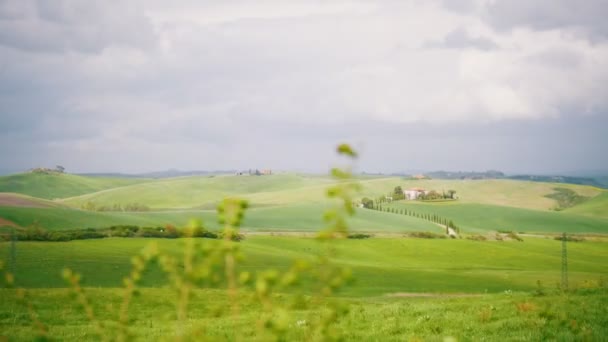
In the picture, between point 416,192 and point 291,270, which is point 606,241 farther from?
point 291,270

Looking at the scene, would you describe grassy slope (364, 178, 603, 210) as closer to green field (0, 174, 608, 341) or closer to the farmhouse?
the farmhouse

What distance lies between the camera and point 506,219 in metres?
124

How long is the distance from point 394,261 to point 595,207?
108706mm

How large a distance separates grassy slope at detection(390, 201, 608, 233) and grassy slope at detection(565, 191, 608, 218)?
82.3 feet

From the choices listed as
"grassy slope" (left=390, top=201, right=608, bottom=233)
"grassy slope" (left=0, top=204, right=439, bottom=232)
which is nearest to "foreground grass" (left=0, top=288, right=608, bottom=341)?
"grassy slope" (left=0, top=204, right=439, bottom=232)

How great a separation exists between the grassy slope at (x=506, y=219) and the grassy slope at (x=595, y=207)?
25090 mm

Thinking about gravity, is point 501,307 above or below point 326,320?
below

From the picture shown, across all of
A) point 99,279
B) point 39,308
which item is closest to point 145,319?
point 39,308

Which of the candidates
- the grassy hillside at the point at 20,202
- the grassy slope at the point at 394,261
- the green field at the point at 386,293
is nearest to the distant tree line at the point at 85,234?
the grassy slope at the point at 394,261

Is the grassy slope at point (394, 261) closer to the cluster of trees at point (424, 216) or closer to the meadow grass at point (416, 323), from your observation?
the meadow grass at point (416, 323)

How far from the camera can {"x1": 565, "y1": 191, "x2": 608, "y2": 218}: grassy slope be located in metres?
151

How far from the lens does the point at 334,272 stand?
13.7 ft

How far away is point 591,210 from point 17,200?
442ft

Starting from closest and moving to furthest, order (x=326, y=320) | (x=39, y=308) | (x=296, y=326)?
(x=326, y=320)
(x=296, y=326)
(x=39, y=308)
